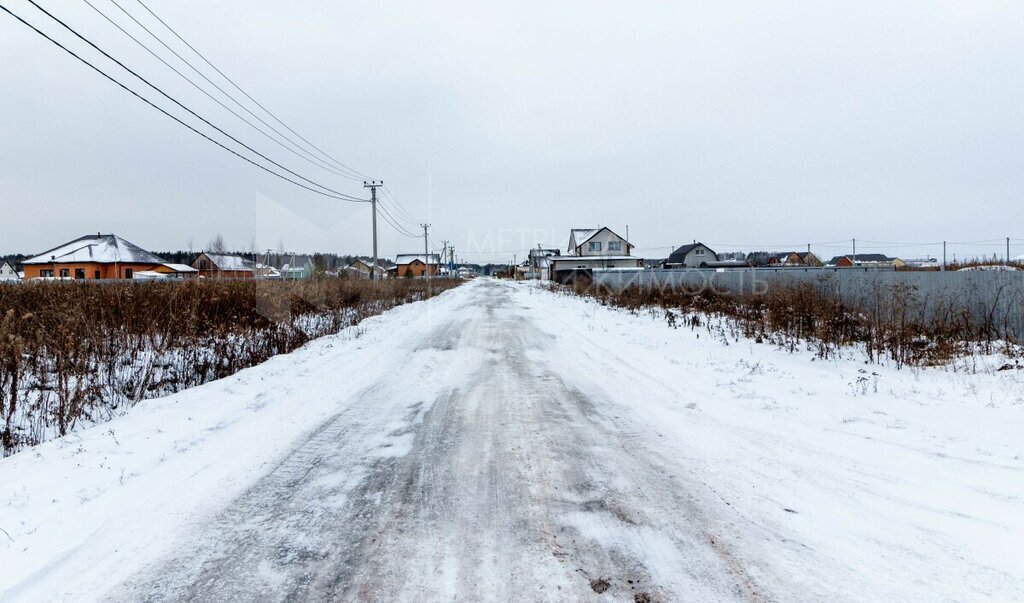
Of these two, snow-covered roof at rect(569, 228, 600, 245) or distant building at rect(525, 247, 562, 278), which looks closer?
snow-covered roof at rect(569, 228, 600, 245)

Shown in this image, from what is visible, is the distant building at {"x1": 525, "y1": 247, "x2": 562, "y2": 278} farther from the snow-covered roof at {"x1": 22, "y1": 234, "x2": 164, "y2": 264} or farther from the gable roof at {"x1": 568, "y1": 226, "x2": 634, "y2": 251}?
the snow-covered roof at {"x1": 22, "y1": 234, "x2": 164, "y2": 264}

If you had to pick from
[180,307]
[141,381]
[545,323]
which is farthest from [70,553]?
[545,323]

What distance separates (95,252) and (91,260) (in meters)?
1.47

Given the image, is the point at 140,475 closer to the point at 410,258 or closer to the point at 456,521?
the point at 456,521

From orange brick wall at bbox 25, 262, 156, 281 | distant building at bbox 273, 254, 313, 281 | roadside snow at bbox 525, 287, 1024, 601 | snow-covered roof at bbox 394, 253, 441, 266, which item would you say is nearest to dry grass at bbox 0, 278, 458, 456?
roadside snow at bbox 525, 287, 1024, 601

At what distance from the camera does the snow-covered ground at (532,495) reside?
2.44 meters

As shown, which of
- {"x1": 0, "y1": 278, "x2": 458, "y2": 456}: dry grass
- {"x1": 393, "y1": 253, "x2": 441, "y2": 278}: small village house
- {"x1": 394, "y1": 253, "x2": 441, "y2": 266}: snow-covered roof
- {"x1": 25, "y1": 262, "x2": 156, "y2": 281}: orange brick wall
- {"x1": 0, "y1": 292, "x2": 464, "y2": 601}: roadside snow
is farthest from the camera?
{"x1": 394, "y1": 253, "x2": 441, "y2": 266}: snow-covered roof

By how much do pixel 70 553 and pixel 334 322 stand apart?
11712 millimetres

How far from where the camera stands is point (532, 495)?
3.33 metres

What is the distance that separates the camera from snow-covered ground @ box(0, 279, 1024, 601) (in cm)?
244

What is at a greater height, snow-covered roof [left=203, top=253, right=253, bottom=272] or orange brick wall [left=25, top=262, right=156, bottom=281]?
snow-covered roof [left=203, top=253, right=253, bottom=272]

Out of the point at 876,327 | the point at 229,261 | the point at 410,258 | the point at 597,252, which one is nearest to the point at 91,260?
the point at 229,261

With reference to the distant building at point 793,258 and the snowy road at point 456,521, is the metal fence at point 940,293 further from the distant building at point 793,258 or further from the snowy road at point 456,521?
the distant building at point 793,258

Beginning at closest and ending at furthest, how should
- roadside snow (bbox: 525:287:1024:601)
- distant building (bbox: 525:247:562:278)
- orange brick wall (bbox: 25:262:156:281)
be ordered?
roadside snow (bbox: 525:287:1024:601) < orange brick wall (bbox: 25:262:156:281) < distant building (bbox: 525:247:562:278)
